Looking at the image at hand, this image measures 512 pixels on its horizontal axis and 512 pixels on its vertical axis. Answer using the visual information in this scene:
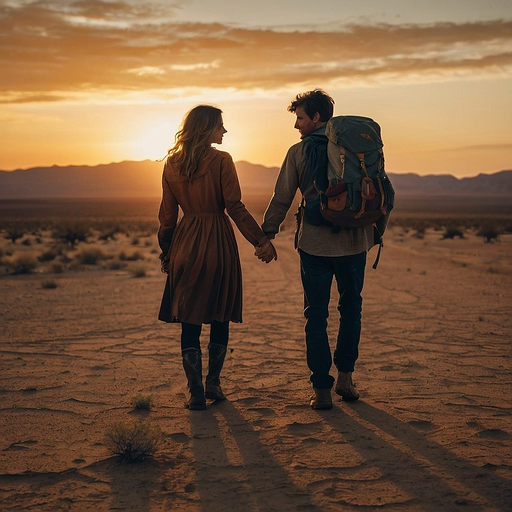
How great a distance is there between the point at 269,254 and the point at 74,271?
1390 centimetres

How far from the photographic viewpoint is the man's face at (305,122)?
5.45 m

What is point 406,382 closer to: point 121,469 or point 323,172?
point 323,172

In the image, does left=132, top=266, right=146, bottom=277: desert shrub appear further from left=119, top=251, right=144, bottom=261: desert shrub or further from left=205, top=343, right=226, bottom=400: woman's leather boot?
left=205, top=343, right=226, bottom=400: woman's leather boot

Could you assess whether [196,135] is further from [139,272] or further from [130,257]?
[130,257]

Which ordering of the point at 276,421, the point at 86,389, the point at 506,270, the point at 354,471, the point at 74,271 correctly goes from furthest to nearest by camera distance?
the point at 74,271, the point at 506,270, the point at 86,389, the point at 276,421, the point at 354,471

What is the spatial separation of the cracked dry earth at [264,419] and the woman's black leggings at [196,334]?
483mm

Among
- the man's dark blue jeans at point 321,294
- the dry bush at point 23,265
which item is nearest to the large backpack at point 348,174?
the man's dark blue jeans at point 321,294

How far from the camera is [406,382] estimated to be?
6.36 m

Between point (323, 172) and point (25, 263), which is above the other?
point (323, 172)

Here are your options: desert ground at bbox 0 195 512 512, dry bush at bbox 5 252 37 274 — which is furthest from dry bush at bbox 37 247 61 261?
desert ground at bbox 0 195 512 512

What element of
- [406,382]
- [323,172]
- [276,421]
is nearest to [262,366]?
[406,382]

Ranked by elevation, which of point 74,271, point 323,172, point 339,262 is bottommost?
point 74,271

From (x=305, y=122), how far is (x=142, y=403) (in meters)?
2.41

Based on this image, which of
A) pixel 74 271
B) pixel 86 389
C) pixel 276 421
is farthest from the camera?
pixel 74 271
